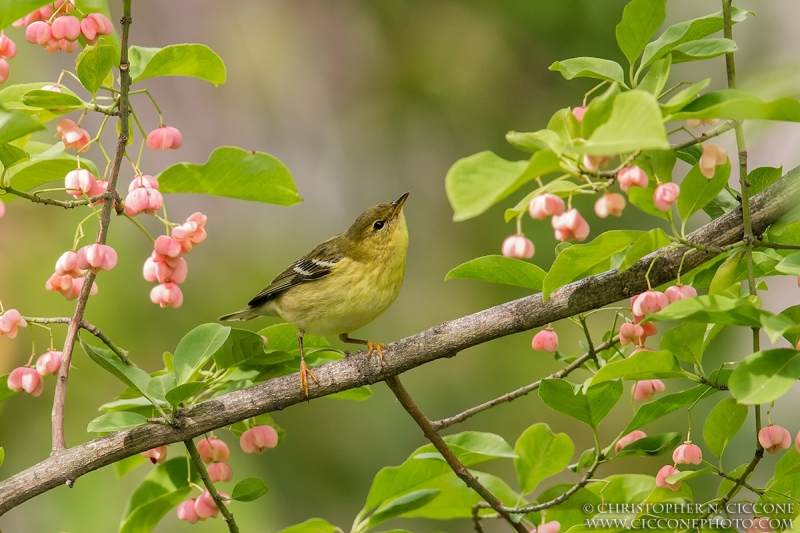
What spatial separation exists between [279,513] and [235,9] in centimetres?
455

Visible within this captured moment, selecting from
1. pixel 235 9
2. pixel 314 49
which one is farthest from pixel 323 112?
pixel 235 9

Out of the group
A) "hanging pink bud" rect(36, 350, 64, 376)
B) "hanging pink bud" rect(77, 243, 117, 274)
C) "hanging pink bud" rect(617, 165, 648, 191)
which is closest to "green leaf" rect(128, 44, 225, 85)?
"hanging pink bud" rect(77, 243, 117, 274)

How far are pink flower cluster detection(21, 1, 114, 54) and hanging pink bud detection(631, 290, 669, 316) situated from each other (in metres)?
1.52

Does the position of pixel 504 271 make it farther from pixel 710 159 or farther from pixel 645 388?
pixel 710 159

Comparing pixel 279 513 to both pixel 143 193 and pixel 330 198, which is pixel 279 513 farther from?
pixel 143 193

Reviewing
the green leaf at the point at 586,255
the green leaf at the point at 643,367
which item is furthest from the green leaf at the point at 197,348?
the green leaf at the point at 643,367

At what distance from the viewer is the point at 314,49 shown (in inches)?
303

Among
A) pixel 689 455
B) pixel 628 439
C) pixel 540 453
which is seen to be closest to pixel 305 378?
pixel 540 453

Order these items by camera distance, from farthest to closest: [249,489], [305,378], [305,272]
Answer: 1. [305,272]
2. [249,489]
3. [305,378]

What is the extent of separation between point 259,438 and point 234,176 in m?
0.84

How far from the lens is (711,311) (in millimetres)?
1368

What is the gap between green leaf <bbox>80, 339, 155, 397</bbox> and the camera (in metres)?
1.99

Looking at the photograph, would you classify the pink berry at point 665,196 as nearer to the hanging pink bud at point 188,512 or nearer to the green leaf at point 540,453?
the green leaf at point 540,453

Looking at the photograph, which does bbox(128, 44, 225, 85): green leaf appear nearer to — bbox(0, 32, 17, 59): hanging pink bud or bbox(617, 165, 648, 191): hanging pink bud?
bbox(0, 32, 17, 59): hanging pink bud
